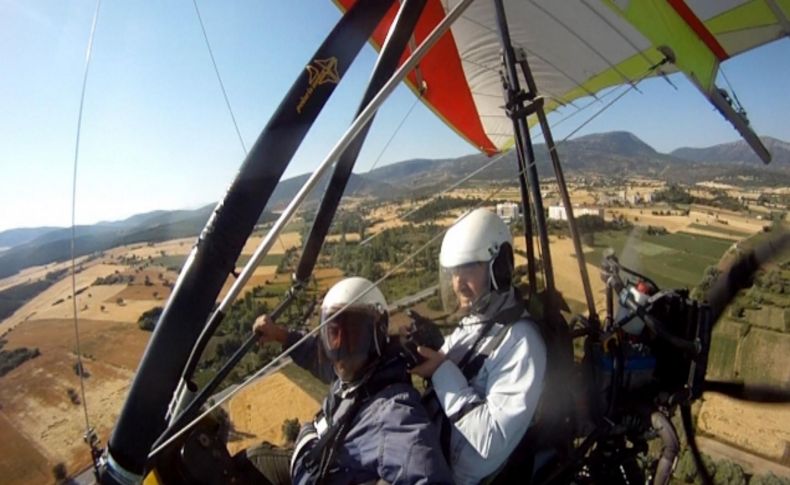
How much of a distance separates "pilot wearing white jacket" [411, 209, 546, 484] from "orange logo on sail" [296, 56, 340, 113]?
0.68m

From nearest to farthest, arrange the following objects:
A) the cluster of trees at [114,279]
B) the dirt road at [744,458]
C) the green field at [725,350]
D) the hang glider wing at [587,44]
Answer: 1. the hang glider wing at [587,44]
2. the green field at [725,350]
3. the dirt road at [744,458]
4. the cluster of trees at [114,279]

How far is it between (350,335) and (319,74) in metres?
0.83

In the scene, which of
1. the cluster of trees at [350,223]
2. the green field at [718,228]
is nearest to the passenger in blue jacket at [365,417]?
the cluster of trees at [350,223]

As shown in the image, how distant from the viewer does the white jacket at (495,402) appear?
1264 millimetres

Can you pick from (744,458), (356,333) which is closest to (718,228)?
(744,458)

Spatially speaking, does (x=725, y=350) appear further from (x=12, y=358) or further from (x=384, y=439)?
(x=12, y=358)

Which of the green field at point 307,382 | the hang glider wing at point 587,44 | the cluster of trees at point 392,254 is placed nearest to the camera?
the hang glider wing at point 587,44

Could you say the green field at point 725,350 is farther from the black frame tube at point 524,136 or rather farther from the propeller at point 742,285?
the black frame tube at point 524,136

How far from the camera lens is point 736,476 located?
7.72 metres

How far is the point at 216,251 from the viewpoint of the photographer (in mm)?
1084

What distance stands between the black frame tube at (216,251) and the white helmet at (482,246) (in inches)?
25.9

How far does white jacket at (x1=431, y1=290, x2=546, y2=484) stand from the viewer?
4.15 feet

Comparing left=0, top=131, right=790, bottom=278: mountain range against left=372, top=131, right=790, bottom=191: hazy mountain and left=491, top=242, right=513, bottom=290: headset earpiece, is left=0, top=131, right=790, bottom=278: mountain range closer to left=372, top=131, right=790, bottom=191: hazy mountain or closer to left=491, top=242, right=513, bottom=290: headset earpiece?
left=372, top=131, right=790, bottom=191: hazy mountain

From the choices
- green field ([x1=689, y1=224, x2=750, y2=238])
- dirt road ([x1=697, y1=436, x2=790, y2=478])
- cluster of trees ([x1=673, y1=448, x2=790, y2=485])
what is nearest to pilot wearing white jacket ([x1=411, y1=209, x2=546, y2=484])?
cluster of trees ([x1=673, y1=448, x2=790, y2=485])
